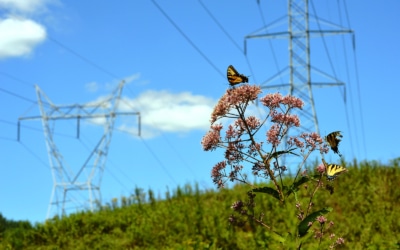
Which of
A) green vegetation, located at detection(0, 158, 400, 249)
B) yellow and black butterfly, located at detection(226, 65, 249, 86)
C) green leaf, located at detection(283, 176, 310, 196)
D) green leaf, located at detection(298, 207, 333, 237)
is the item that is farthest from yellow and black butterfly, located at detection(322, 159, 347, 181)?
green vegetation, located at detection(0, 158, 400, 249)

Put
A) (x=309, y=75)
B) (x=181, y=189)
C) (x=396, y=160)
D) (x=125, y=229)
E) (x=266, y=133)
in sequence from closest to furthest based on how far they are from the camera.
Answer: (x=266, y=133), (x=125, y=229), (x=396, y=160), (x=181, y=189), (x=309, y=75)

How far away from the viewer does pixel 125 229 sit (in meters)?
11.7

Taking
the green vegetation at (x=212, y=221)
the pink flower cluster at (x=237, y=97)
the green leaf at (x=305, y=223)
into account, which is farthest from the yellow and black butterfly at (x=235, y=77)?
the green vegetation at (x=212, y=221)

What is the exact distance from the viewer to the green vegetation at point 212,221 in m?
9.41

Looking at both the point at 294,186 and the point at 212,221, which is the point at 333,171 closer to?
the point at 294,186

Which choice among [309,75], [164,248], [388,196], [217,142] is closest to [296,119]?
[217,142]

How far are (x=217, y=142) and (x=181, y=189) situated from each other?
10150 mm

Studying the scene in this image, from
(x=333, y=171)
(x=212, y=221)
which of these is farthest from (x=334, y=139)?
(x=212, y=221)

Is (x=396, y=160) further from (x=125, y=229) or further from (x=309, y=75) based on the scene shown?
(x=309, y=75)

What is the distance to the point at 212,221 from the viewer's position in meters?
10.2

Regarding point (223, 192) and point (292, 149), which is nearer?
point (292, 149)

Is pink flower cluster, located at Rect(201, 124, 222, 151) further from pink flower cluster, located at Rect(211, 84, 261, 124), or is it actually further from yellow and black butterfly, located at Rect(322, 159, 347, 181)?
yellow and black butterfly, located at Rect(322, 159, 347, 181)

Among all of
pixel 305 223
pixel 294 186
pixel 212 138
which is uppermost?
pixel 212 138

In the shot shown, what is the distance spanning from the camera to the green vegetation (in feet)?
30.9
